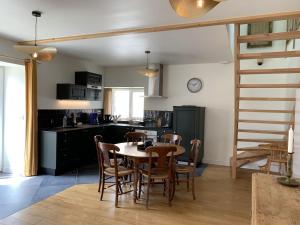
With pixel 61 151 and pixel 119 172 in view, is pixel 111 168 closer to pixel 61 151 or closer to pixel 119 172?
pixel 119 172

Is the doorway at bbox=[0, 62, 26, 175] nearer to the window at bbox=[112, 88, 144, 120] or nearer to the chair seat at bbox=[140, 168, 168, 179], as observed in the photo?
the chair seat at bbox=[140, 168, 168, 179]

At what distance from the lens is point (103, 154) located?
355 cm

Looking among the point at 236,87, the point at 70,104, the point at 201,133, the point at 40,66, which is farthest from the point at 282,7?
the point at 70,104

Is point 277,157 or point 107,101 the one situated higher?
point 107,101

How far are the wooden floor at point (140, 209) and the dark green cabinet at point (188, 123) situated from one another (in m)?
1.67

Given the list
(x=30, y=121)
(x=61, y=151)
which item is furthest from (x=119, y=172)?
(x=30, y=121)

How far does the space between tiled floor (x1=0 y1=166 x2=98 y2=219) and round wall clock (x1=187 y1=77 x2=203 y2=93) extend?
317cm

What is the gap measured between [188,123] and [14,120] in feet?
12.6

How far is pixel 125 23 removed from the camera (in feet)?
10.9

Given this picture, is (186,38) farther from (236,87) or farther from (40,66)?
(40,66)

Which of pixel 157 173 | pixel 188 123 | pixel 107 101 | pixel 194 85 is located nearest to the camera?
pixel 157 173

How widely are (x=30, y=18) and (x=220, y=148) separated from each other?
496cm

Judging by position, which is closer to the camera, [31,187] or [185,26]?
[185,26]

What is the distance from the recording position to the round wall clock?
20.2 feet
